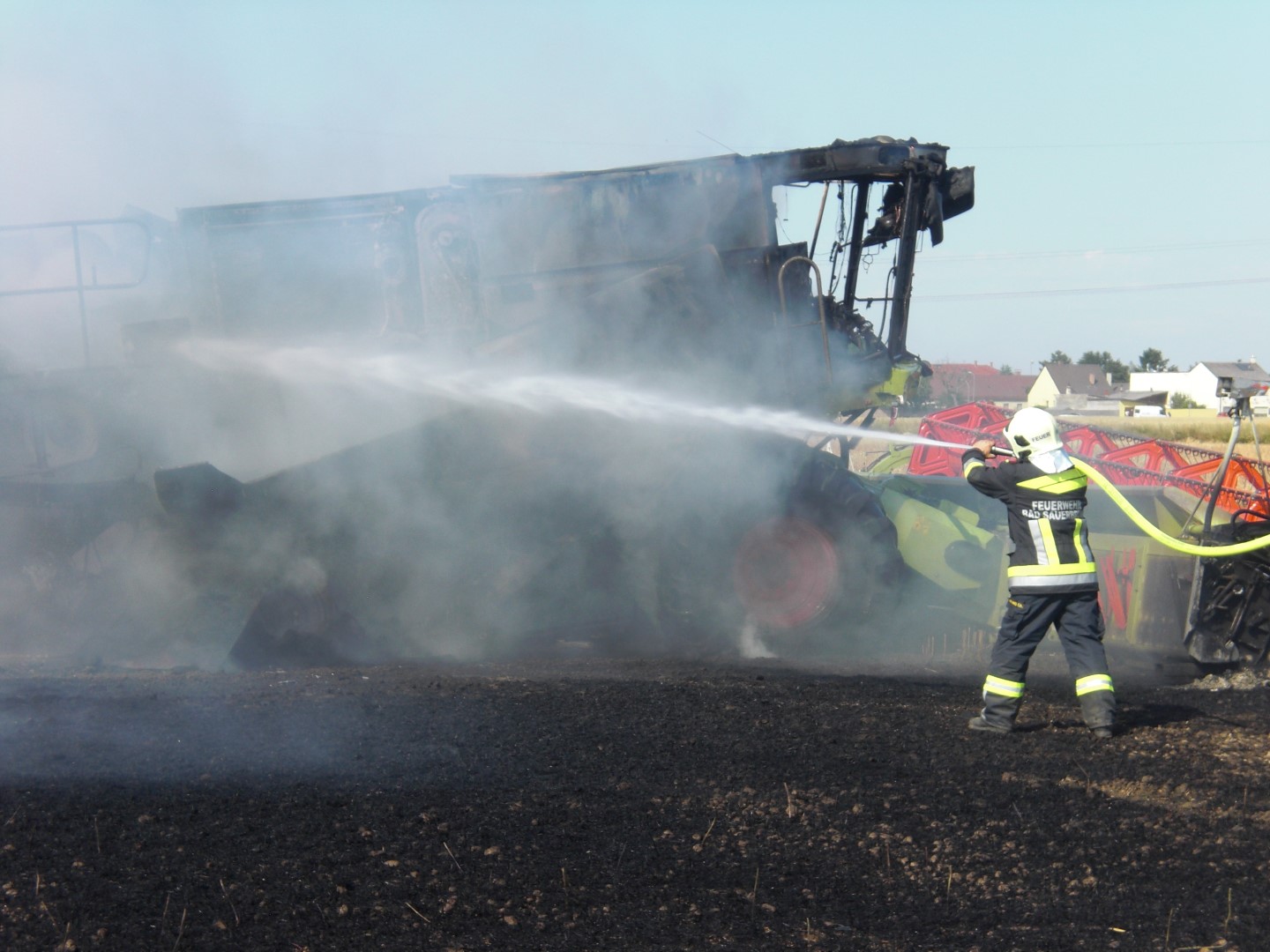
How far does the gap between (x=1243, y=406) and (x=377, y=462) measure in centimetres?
567

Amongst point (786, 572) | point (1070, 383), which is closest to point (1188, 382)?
point (1070, 383)

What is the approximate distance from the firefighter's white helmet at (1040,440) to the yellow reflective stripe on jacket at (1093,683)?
104 cm

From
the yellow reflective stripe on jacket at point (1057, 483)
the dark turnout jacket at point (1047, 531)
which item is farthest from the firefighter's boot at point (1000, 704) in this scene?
the yellow reflective stripe on jacket at point (1057, 483)

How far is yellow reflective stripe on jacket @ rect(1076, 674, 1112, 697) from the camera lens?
533 centimetres

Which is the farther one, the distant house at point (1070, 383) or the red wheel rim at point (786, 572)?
the distant house at point (1070, 383)

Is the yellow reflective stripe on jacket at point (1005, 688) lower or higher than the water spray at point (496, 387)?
lower

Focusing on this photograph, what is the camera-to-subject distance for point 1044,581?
5504 mm

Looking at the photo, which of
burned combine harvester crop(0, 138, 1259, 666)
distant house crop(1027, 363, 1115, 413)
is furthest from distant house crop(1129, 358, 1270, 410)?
burned combine harvester crop(0, 138, 1259, 666)

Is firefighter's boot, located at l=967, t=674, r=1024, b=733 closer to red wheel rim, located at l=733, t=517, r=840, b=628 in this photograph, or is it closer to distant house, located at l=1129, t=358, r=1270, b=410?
red wheel rim, located at l=733, t=517, r=840, b=628

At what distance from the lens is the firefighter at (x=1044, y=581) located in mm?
5383

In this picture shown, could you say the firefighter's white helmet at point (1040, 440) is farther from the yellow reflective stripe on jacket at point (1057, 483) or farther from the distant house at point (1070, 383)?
Answer: the distant house at point (1070, 383)

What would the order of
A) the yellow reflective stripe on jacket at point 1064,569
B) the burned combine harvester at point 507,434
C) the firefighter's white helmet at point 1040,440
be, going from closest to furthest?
1. the yellow reflective stripe on jacket at point 1064,569
2. the firefighter's white helmet at point 1040,440
3. the burned combine harvester at point 507,434

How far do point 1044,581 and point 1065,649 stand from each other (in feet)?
1.18

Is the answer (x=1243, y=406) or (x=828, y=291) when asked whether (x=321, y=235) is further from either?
(x=1243, y=406)
